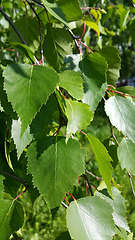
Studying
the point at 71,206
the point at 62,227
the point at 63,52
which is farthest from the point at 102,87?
the point at 62,227

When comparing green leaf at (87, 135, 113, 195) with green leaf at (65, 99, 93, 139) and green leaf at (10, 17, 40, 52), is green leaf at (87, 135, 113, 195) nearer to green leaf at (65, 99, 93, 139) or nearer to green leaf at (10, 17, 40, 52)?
green leaf at (65, 99, 93, 139)

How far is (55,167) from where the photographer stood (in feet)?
1.12

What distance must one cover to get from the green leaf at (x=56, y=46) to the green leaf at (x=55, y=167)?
198 millimetres

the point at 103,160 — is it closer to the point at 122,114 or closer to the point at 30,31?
the point at 122,114

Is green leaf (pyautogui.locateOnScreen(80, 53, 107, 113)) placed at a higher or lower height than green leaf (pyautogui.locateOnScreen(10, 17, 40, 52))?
lower

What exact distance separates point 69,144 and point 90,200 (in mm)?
111

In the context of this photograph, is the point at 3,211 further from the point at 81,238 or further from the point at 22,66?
the point at 22,66

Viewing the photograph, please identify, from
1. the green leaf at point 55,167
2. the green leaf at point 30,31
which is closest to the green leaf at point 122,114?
the green leaf at point 55,167

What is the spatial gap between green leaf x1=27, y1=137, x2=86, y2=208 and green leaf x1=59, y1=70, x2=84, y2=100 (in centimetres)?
8

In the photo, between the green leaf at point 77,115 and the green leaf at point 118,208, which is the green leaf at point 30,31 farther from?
the green leaf at point 118,208

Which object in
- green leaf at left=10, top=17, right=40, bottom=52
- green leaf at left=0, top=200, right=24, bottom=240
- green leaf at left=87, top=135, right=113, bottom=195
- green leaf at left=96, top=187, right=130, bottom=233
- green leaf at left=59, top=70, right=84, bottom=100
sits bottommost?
green leaf at left=96, top=187, right=130, bottom=233

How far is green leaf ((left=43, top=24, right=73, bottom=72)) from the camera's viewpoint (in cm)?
48

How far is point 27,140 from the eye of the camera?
372 mm

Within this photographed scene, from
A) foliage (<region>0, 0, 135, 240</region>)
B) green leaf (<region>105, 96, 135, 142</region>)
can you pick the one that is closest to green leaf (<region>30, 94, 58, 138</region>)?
foliage (<region>0, 0, 135, 240</region>)
